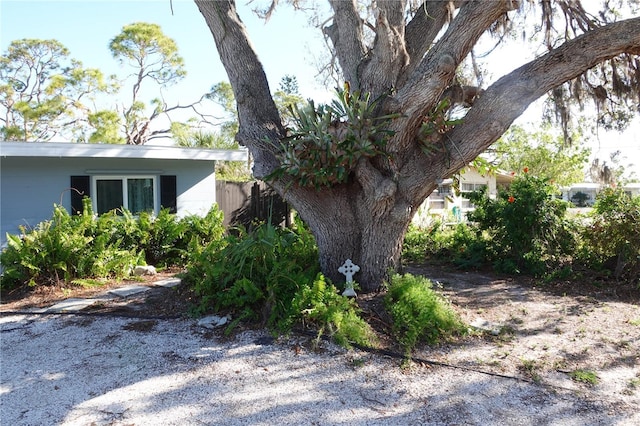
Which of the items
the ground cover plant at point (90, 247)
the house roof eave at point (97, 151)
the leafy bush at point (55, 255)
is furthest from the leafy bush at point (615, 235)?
the leafy bush at point (55, 255)

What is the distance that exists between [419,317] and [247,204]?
26.9ft

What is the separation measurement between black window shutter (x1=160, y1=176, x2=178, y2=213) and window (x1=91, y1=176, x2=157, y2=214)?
17 centimetres

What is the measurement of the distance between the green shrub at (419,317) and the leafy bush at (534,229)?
133 inches

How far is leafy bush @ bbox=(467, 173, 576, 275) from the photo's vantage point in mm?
7633

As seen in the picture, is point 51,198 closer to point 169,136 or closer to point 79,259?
point 79,259

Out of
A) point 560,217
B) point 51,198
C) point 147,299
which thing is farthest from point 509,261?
point 51,198

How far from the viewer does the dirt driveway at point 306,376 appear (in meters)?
3.33

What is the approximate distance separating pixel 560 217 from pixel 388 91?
4.10 m

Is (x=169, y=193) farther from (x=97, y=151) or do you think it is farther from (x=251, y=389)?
(x=251, y=389)

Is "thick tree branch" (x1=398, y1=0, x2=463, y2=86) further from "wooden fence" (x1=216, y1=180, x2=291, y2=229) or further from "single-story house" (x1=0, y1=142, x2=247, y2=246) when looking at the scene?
"wooden fence" (x1=216, y1=180, x2=291, y2=229)

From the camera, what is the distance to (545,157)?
23406 millimetres

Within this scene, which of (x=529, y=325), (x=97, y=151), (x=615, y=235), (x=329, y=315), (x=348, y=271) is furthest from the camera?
(x=97, y=151)

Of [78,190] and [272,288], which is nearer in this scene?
[272,288]

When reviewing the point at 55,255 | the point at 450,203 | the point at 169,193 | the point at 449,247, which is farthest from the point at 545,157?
the point at 55,255
